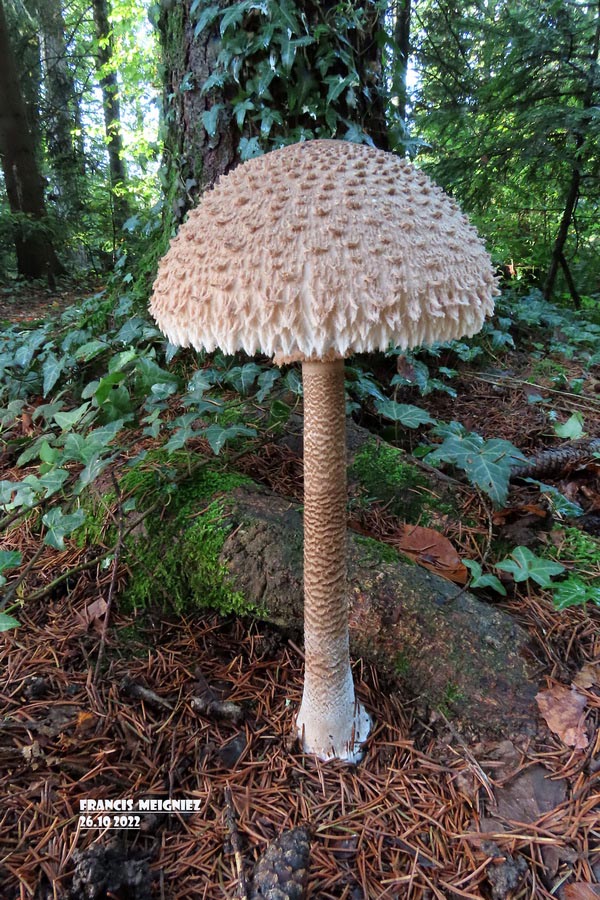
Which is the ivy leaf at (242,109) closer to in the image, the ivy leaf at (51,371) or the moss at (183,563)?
the ivy leaf at (51,371)

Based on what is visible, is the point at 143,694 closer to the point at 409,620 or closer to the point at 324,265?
the point at 409,620

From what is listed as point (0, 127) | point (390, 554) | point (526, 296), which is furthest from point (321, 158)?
point (0, 127)

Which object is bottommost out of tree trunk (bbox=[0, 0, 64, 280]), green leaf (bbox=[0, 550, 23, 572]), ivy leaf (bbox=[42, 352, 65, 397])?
green leaf (bbox=[0, 550, 23, 572])

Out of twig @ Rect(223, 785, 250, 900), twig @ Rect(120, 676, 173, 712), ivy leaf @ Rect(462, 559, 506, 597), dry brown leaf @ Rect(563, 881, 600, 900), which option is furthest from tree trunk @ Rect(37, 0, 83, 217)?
dry brown leaf @ Rect(563, 881, 600, 900)

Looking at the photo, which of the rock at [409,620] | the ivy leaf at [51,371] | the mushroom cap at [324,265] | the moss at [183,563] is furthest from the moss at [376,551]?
the ivy leaf at [51,371]

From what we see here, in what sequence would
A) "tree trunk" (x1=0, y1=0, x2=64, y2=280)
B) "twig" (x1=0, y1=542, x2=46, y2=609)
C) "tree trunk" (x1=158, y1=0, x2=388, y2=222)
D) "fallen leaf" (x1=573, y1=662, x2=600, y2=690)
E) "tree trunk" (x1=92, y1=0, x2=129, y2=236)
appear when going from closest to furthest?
"fallen leaf" (x1=573, y1=662, x2=600, y2=690)
"twig" (x1=0, y1=542, x2=46, y2=609)
"tree trunk" (x1=158, y1=0, x2=388, y2=222)
"tree trunk" (x1=92, y1=0, x2=129, y2=236)
"tree trunk" (x1=0, y1=0, x2=64, y2=280)

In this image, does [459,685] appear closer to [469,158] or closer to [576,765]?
[576,765]

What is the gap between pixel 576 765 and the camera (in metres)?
1.76

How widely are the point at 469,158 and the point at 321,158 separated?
5.30 m

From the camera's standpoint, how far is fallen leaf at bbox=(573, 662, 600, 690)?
6.44 ft

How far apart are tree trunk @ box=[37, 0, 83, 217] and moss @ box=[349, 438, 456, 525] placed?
1168cm

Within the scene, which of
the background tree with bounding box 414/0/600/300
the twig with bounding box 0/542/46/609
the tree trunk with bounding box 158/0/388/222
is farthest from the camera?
the background tree with bounding box 414/0/600/300

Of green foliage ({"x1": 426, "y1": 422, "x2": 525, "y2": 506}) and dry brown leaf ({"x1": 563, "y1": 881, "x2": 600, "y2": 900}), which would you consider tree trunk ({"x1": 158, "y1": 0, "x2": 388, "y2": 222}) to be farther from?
dry brown leaf ({"x1": 563, "y1": 881, "x2": 600, "y2": 900})

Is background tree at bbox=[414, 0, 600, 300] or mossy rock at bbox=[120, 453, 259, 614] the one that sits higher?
background tree at bbox=[414, 0, 600, 300]
